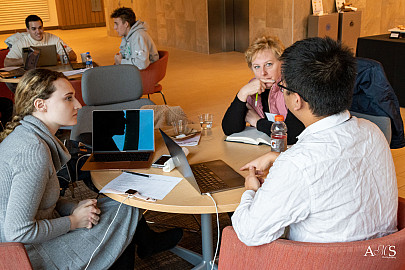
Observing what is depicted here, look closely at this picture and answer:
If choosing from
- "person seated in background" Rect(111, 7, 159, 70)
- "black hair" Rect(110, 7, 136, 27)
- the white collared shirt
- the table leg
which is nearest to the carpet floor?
the table leg

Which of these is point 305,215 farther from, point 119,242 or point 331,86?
point 119,242

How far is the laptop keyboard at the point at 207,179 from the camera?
208 cm

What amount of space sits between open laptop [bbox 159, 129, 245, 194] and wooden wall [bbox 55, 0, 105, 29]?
1634cm

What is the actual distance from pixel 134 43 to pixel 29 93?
3.78 meters

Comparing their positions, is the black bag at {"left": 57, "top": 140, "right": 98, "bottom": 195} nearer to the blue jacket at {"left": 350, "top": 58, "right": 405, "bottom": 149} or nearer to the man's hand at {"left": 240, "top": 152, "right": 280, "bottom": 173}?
the man's hand at {"left": 240, "top": 152, "right": 280, "bottom": 173}

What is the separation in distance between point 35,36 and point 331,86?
199 inches

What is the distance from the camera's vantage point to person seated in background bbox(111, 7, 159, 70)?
223 inches

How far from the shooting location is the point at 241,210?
1.64m

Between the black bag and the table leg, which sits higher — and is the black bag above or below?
above

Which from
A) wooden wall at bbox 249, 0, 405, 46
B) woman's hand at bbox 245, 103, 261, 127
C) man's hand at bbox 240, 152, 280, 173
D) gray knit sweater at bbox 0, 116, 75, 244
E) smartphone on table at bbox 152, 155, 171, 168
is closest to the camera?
gray knit sweater at bbox 0, 116, 75, 244

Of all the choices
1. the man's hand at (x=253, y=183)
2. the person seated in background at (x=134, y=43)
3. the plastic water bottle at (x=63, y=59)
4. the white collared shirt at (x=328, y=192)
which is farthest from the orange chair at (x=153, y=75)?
the white collared shirt at (x=328, y=192)

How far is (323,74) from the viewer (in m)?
1.54

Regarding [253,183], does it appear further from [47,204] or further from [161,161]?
[47,204]

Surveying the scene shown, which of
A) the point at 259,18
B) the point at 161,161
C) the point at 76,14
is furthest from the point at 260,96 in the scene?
the point at 76,14
